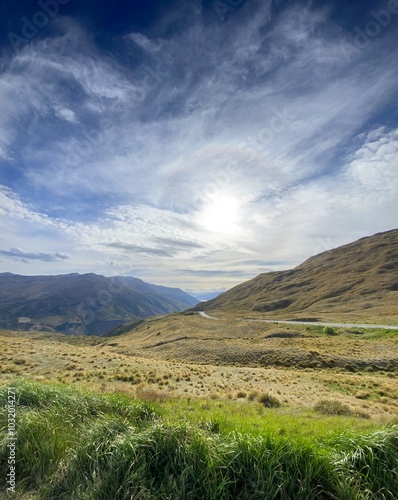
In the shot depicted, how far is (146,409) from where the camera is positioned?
25.6ft

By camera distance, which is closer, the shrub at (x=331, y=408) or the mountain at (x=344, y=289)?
the shrub at (x=331, y=408)

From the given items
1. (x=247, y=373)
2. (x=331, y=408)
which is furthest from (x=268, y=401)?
(x=247, y=373)

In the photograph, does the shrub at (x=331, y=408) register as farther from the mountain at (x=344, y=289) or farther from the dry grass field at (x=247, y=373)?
the mountain at (x=344, y=289)

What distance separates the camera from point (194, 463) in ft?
17.3

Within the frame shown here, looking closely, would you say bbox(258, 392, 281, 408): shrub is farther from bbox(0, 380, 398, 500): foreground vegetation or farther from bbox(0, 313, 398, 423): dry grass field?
bbox(0, 380, 398, 500): foreground vegetation

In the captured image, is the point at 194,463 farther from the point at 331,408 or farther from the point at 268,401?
the point at 268,401

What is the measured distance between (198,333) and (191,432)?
64683 millimetres

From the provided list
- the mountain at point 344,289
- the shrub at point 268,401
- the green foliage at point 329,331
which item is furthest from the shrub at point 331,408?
the mountain at point 344,289

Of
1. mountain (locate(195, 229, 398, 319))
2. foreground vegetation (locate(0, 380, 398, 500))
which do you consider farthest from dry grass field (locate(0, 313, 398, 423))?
mountain (locate(195, 229, 398, 319))

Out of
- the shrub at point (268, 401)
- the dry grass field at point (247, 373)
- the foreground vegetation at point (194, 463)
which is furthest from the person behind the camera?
the dry grass field at point (247, 373)

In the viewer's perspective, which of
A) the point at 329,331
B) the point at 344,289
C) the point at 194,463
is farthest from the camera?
the point at 344,289

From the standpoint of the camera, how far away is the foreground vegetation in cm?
487

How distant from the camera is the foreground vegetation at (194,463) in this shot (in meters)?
4.87

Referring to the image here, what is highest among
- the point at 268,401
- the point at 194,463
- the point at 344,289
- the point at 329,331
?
the point at 344,289
